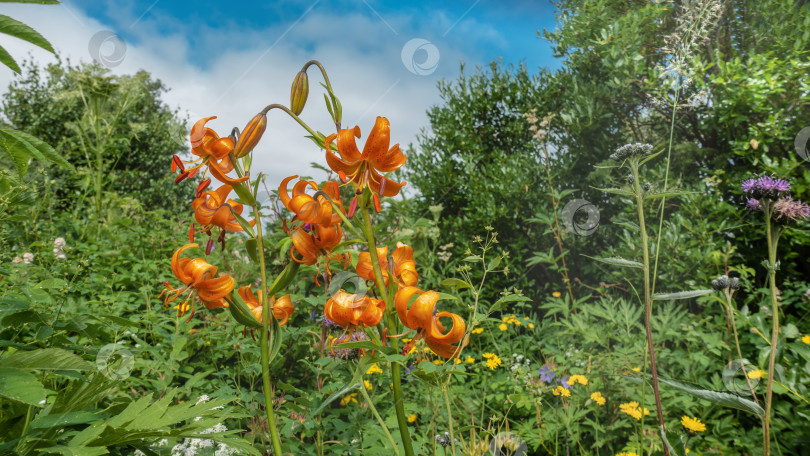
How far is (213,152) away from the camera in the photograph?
0.88 metres

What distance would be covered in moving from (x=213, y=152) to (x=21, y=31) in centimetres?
37

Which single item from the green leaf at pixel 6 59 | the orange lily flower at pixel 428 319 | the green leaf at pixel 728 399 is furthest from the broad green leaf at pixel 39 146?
the green leaf at pixel 728 399

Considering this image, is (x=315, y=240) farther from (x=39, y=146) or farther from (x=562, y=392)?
(x=562, y=392)

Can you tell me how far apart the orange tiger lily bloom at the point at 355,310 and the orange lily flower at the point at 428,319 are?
1.7 inches

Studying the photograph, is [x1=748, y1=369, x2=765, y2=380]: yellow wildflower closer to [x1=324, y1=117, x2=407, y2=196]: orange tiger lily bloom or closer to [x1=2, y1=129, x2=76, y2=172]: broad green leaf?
[x1=324, y1=117, x2=407, y2=196]: orange tiger lily bloom

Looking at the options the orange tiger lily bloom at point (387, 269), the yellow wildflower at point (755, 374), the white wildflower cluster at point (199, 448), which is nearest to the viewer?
the orange tiger lily bloom at point (387, 269)

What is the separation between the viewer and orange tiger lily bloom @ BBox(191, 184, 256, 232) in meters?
0.91

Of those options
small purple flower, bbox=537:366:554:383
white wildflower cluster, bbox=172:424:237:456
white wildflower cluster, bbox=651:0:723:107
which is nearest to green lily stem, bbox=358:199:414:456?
white wildflower cluster, bbox=172:424:237:456

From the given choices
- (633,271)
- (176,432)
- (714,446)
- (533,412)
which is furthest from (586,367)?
(176,432)

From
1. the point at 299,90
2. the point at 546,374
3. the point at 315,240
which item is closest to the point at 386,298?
the point at 315,240

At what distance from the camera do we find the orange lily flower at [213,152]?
853 mm

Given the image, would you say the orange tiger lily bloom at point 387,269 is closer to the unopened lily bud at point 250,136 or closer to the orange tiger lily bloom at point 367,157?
the orange tiger lily bloom at point 367,157

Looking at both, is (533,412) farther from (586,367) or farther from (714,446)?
(714,446)

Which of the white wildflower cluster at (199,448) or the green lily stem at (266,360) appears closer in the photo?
the green lily stem at (266,360)
